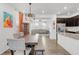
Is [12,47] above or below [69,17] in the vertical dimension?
below

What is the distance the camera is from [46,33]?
1399cm

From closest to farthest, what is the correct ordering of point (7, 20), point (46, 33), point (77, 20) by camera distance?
1. point (7, 20)
2. point (77, 20)
3. point (46, 33)

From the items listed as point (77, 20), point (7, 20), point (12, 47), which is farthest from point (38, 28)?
point (12, 47)

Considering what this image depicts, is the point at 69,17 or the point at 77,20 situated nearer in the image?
the point at 77,20

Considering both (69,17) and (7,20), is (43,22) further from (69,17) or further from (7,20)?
(7,20)

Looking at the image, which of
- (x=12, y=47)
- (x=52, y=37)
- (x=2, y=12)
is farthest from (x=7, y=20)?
(x=52, y=37)

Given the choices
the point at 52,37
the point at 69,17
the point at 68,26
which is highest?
the point at 69,17

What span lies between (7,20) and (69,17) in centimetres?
771

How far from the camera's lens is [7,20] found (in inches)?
219
